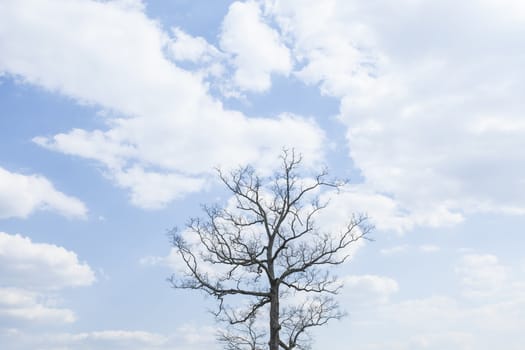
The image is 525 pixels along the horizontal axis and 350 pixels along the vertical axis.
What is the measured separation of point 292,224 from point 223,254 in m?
3.11

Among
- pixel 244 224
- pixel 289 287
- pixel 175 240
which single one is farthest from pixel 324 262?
pixel 175 240

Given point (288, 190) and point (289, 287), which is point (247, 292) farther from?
point (288, 190)

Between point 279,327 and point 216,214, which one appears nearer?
point 279,327

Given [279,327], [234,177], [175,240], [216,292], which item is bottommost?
[279,327]

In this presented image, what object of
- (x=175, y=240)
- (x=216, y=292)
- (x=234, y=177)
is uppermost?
(x=234, y=177)

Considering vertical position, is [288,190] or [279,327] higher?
[288,190]

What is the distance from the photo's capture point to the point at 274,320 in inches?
1082

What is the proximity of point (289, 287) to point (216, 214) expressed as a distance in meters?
4.40

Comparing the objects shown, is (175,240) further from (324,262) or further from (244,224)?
(324,262)

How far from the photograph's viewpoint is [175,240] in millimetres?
29734

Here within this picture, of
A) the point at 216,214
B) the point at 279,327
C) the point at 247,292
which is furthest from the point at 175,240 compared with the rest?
the point at 279,327

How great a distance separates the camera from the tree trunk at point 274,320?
89.2ft

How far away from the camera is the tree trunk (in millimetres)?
27203

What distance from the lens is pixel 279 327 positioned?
27328 millimetres
